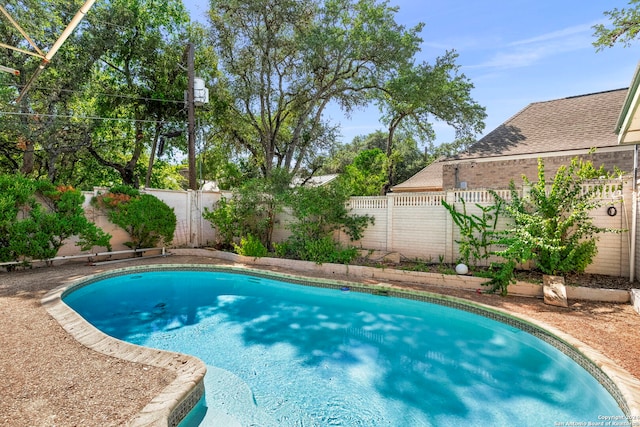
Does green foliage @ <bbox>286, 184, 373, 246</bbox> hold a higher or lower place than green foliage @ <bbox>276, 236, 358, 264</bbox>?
higher

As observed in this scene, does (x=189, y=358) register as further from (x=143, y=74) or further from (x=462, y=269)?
(x=143, y=74)

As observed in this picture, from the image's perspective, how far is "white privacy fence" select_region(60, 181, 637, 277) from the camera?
6227 millimetres

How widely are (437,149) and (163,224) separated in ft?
115

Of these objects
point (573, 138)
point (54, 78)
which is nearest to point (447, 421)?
point (573, 138)

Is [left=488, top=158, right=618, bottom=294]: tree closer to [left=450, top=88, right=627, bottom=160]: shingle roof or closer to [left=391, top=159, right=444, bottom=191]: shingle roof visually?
[left=450, top=88, right=627, bottom=160]: shingle roof

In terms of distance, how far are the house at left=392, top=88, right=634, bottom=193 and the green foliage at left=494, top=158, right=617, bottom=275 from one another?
3.24 m

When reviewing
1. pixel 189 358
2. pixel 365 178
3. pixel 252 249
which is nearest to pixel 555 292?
pixel 189 358

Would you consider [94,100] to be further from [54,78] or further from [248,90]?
[248,90]

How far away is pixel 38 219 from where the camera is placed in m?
7.74

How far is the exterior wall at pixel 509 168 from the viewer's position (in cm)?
950

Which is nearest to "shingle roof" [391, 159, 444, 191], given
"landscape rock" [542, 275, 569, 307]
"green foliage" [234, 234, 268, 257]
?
"green foliage" [234, 234, 268, 257]

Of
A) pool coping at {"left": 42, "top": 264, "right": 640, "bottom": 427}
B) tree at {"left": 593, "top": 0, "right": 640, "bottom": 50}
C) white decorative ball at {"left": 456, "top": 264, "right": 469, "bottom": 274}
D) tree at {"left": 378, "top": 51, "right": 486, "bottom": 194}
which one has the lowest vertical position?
pool coping at {"left": 42, "top": 264, "right": 640, "bottom": 427}

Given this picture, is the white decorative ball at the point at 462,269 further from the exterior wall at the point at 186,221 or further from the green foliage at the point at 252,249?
the exterior wall at the point at 186,221

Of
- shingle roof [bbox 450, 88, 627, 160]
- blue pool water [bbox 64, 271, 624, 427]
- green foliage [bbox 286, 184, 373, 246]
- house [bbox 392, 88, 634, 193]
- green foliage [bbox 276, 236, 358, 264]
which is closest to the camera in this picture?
Result: blue pool water [bbox 64, 271, 624, 427]
